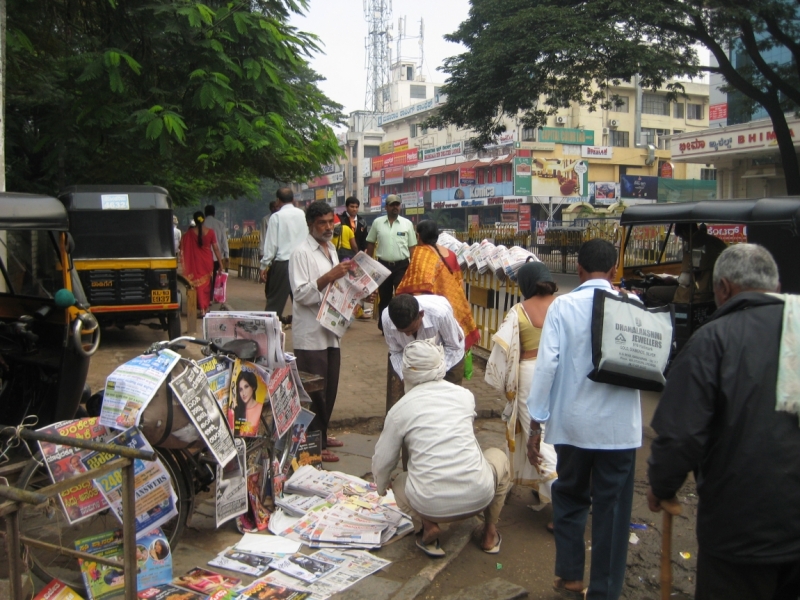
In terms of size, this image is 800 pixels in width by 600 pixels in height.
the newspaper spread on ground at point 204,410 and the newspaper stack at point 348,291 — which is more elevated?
the newspaper stack at point 348,291

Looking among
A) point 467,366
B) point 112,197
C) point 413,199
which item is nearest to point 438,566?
point 467,366

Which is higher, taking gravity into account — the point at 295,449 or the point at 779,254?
the point at 779,254

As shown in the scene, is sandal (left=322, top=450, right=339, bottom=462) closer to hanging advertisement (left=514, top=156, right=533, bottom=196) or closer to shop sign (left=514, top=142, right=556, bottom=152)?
hanging advertisement (left=514, top=156, right=533, bottom=196)

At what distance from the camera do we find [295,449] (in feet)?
16.6

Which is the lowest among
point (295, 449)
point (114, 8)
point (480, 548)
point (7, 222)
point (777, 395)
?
point (480, 548)

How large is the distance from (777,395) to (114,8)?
8.67 metres

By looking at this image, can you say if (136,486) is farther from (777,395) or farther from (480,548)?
(777,395)

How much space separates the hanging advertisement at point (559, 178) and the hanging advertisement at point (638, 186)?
18.3 ft

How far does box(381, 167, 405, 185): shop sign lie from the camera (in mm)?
65250

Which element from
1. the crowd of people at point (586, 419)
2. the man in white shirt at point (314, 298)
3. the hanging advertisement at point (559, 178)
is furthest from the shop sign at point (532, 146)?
the man in white shirt at point (314, 298)

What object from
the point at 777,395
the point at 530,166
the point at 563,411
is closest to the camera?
the point at 777,395

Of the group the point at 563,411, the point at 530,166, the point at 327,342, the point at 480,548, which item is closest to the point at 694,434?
the point at 563,411

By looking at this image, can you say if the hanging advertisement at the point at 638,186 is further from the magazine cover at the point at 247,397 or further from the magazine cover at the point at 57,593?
the magazine cover at the point at 57,593

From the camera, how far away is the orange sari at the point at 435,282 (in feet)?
18.9
